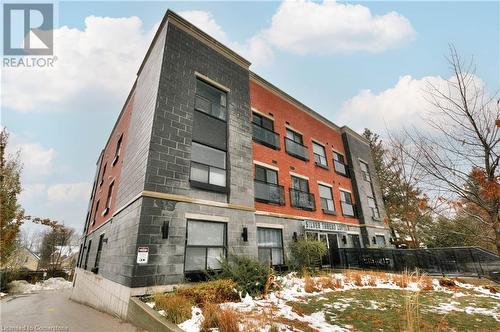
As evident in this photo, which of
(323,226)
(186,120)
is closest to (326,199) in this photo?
(323,226)

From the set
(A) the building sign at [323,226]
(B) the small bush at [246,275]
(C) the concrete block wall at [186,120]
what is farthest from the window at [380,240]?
(B) the small bush at [246,275]

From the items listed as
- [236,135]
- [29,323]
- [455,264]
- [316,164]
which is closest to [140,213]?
[29,323]

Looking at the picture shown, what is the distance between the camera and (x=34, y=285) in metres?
27.9

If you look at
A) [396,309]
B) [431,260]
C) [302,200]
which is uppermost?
[302,200]

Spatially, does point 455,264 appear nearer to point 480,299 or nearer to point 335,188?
point 480,299

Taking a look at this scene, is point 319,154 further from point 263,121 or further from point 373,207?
point 373,207

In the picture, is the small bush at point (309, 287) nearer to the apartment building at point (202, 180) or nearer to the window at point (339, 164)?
the apartment building at point (202, 180)

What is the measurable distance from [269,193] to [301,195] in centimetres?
317

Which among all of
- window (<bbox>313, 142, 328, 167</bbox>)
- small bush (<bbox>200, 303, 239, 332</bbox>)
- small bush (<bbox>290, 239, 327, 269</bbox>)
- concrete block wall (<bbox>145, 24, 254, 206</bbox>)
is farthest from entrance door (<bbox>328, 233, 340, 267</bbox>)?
small bush (<bbox>200, 303, 239, 332</bbox>)

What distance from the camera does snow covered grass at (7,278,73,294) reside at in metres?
24.7

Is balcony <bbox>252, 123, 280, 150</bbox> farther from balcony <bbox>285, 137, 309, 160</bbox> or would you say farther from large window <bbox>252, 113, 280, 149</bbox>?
balcony <bbox>285, 137, 309, 160</bbox>

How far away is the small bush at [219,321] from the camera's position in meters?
4.27

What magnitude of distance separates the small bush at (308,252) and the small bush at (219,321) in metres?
8.51

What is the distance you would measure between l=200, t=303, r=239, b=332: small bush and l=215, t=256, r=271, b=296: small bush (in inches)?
116
